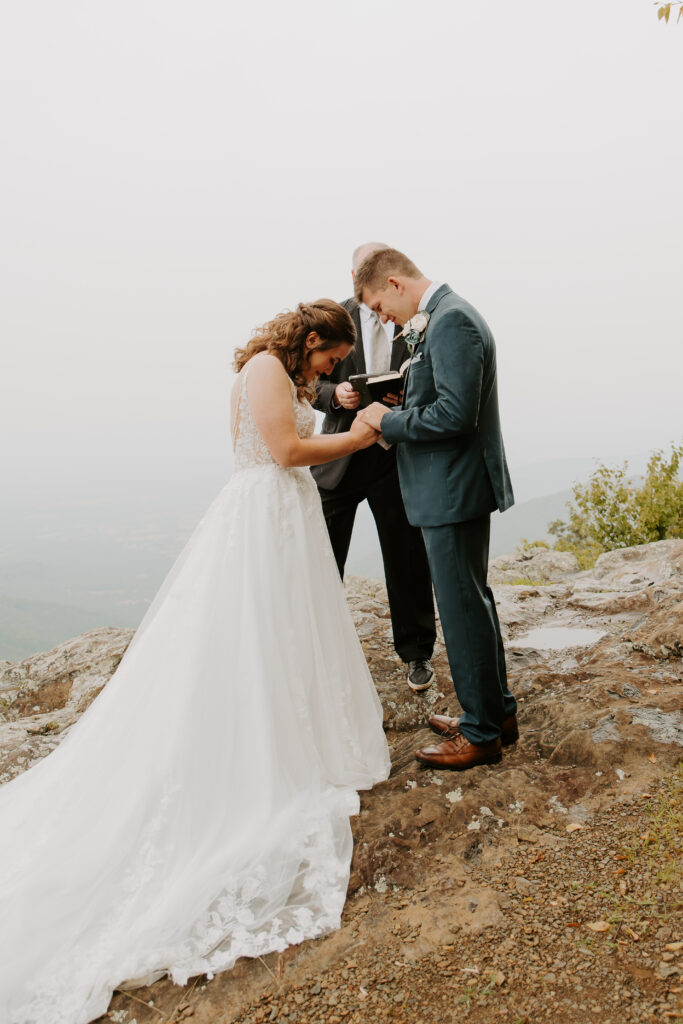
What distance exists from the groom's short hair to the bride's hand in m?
0.66

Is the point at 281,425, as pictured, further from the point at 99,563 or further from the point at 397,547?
the point at 99,563

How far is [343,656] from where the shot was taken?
3.67m

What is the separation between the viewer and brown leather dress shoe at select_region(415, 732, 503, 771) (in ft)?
11.0

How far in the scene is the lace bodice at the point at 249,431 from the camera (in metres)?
3.53

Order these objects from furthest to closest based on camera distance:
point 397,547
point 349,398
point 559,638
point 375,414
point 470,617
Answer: point 559,638, point 397,547, point 349,398, point 375,414, point 470,617

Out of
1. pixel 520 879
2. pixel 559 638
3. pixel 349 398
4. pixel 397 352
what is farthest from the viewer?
pixel 559 638

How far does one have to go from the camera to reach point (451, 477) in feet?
10.6

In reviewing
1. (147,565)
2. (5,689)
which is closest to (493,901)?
(5,689)

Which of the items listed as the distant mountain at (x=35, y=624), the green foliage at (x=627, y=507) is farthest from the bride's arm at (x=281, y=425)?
the distant mountain at (x=35, y=624)

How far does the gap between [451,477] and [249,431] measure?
43.3 inches

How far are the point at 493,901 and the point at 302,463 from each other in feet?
7.04

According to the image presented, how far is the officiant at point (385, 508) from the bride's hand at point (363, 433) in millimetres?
949

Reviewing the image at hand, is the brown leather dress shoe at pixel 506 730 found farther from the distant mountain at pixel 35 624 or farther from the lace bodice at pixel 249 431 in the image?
the distant mountain at pixel 35 624

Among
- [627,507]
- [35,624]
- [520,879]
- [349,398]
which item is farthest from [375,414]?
[35,624]
